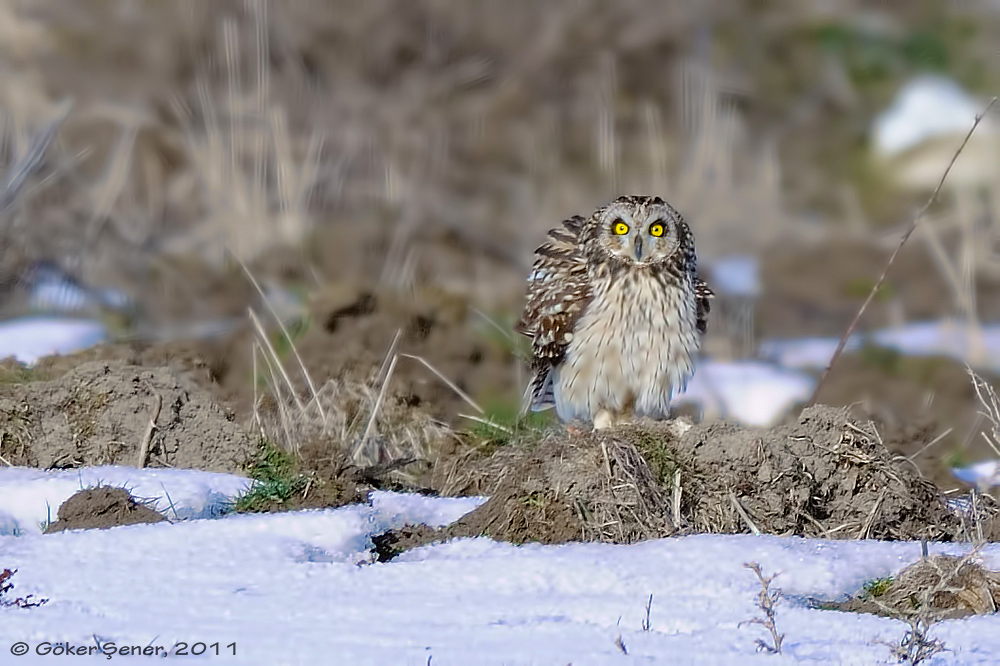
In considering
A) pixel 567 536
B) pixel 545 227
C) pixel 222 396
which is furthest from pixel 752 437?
pixel 545 227

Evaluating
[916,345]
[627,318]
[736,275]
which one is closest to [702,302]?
[627,318]

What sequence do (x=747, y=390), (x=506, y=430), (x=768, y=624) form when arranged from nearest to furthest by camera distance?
(x=768, y=624) → (x=506, y=430) → (x=747, y=390)

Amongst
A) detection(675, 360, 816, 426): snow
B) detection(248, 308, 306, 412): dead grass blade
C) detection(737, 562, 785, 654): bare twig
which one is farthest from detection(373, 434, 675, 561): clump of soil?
detection(675, 360, 816, 426): snow

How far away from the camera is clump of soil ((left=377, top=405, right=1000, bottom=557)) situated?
470 centimetres

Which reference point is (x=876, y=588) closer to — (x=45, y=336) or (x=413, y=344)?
(x=413, y=344)

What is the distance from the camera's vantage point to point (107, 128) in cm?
1339

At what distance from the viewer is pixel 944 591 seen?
4.00 metres

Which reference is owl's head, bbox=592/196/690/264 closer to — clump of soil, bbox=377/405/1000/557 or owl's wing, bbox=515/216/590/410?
owl's wing, bbox=515/216/590/410

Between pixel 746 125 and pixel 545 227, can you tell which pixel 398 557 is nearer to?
pixel 545 227

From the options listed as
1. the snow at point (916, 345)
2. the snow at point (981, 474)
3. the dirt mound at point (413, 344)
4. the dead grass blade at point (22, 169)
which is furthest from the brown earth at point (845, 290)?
the dead grass blade at point (22, 169)

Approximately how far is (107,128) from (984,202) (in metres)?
7.09

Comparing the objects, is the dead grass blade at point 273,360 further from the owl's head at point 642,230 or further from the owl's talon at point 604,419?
the owl's head at point 642,230

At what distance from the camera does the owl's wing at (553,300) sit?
6758 mm

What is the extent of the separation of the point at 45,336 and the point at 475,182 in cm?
554
